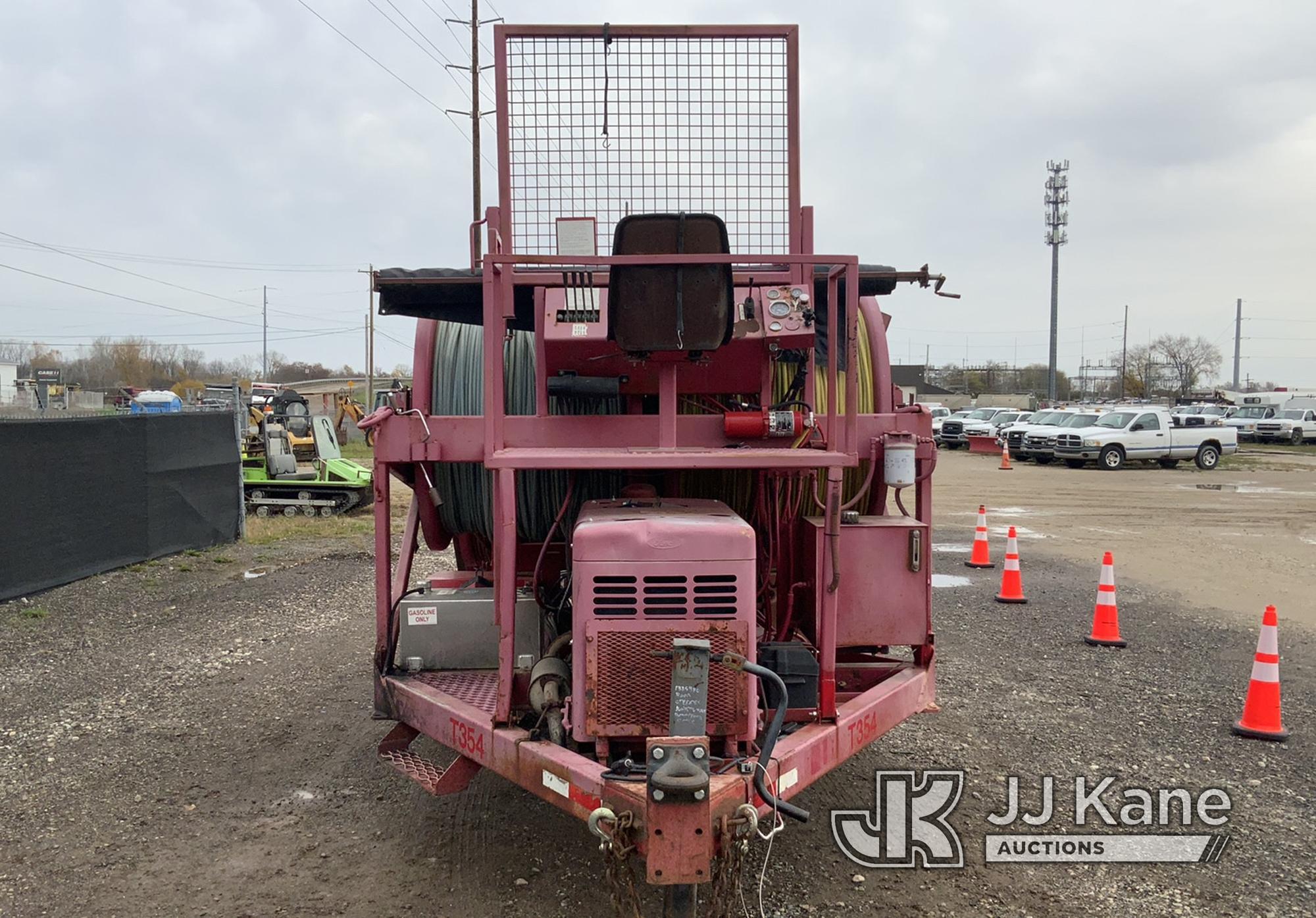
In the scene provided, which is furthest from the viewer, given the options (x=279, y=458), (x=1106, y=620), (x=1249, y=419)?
(x=1249, y=419)

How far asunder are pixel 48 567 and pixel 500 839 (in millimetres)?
7085

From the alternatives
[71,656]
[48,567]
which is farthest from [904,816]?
[48,567]

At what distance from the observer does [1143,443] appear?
83.6ft

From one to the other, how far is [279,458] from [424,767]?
42.5 feet

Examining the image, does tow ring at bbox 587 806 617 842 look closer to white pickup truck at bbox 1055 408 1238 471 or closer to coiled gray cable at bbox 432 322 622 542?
coiled gray cable at bbox 432 322 622 542

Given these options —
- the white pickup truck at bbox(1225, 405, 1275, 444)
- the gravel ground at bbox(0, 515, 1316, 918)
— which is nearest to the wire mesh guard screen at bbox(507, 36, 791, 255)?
the gravel ground at bbox(0, 515, 1316, 918)

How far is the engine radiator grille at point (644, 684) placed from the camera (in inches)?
123

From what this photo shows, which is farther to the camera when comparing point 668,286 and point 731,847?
point 668,286

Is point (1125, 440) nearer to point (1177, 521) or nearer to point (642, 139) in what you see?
point (1177, 521)

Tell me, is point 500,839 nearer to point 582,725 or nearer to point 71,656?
point 582,725

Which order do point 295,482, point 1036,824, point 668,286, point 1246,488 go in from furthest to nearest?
point 1246,488 < point 295,482 < point 1036,824 < point 668,286

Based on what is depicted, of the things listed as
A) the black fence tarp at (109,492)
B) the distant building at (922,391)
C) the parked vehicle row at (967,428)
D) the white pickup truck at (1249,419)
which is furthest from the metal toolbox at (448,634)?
the distant building at (922,391)

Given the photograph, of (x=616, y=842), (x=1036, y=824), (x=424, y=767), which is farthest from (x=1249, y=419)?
(x=616, y=842)

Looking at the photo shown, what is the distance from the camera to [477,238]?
4520mm
